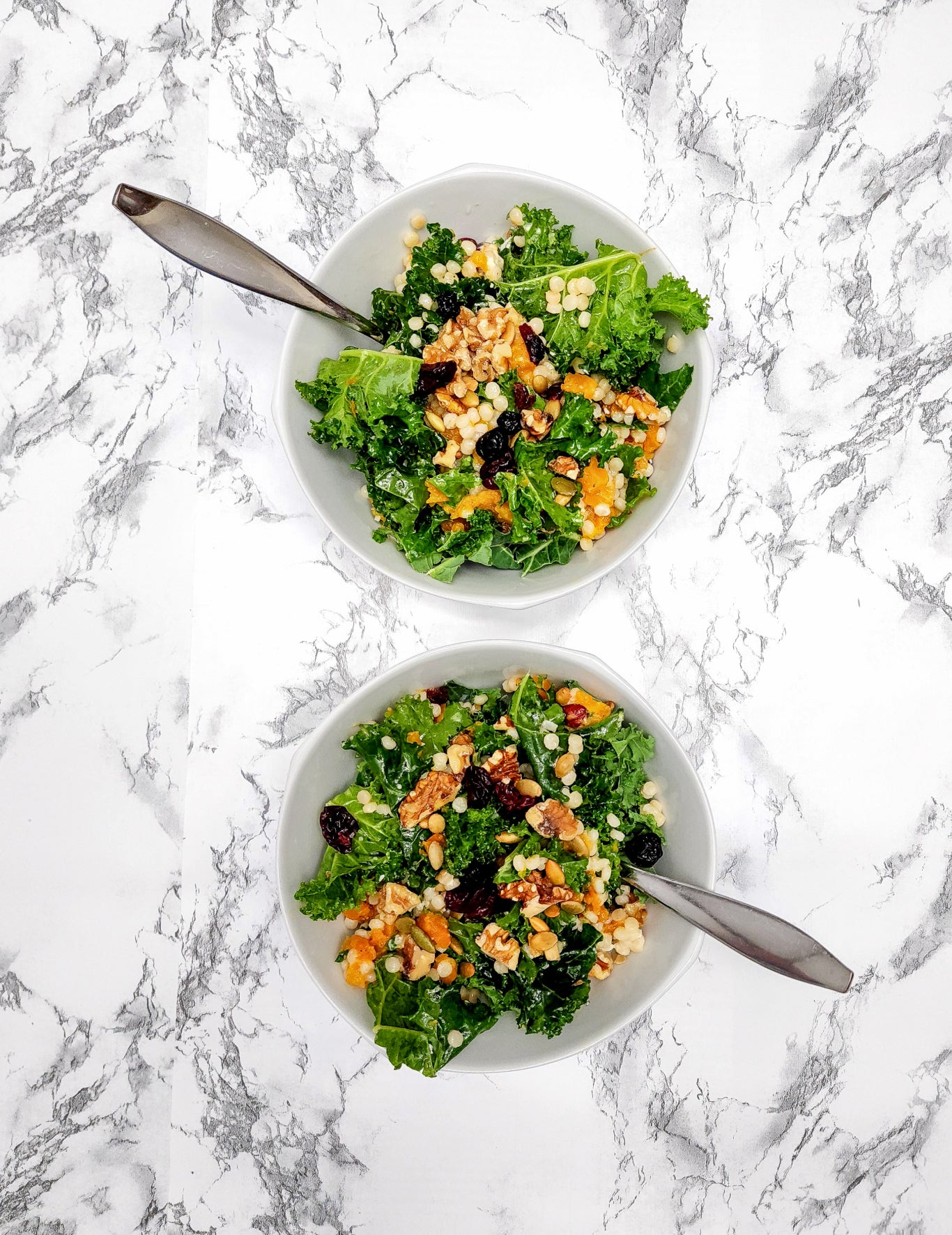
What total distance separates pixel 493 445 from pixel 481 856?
0.78 m

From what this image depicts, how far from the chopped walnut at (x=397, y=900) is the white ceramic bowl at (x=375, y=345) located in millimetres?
581

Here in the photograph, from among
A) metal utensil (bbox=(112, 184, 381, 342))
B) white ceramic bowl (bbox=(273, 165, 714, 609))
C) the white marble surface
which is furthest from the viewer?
the white marble surface

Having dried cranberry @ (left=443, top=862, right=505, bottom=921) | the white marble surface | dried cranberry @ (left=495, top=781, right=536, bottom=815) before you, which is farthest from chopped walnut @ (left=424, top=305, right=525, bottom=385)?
dried cranberry @ (left=443, top=862, right=505, bottom=921)

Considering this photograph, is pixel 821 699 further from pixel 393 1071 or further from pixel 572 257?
pixel 393 1071

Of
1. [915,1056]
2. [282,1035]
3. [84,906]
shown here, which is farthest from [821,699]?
[84,906]

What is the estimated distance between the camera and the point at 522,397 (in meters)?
1.79

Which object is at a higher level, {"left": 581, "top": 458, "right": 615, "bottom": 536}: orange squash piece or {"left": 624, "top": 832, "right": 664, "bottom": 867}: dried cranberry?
{"left": 581, "top": 458, "right": 615, "bottom": 536}: orange squash piece

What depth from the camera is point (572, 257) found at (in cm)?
183

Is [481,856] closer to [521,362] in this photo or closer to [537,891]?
[537,891]

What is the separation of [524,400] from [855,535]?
0.87 m

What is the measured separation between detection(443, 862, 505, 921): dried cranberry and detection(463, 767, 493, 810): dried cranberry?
0.39 ft

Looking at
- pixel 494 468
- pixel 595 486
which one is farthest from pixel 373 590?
pixel 595 486

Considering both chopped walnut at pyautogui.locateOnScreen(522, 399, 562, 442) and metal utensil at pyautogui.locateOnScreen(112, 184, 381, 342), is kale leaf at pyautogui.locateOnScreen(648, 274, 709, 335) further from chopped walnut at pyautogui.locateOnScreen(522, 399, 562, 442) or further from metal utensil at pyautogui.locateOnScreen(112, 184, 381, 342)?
metal utensil at pyautogui.locateOnScreen(112, 184, 381, 342)

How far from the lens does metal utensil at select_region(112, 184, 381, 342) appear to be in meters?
1.70
